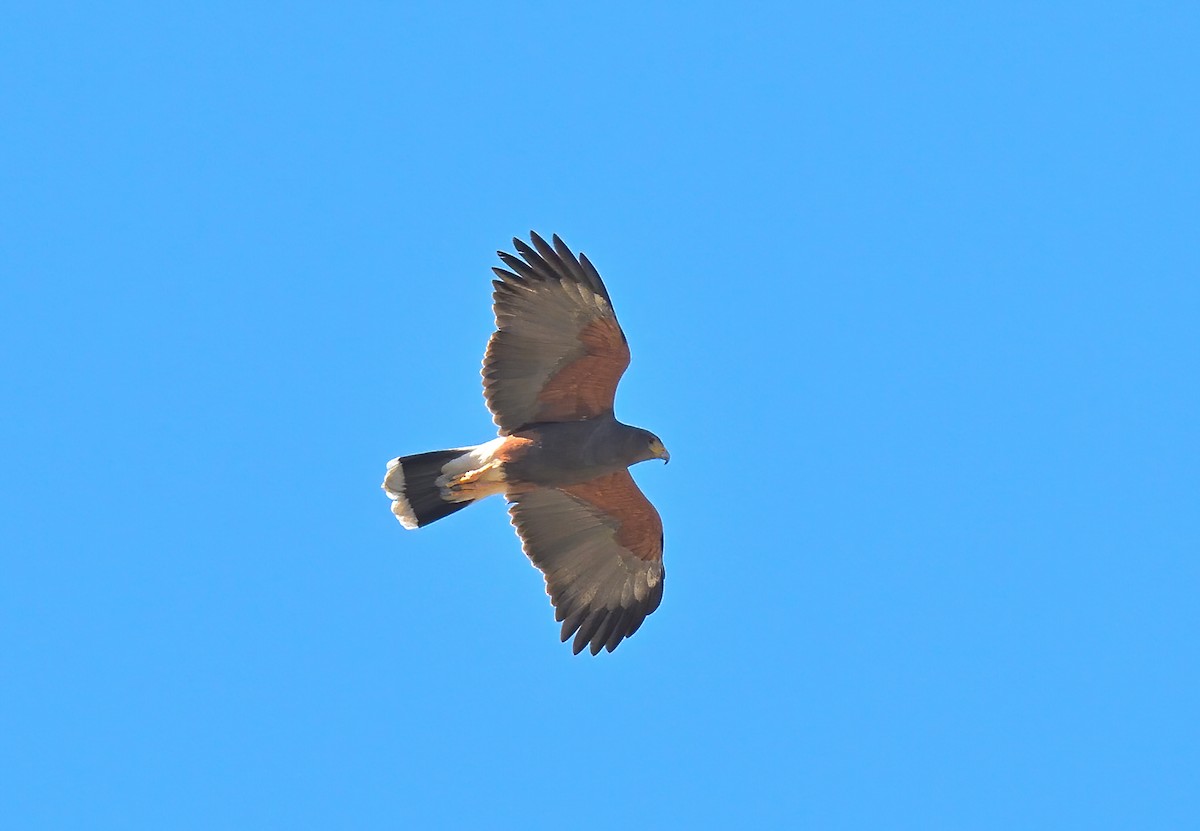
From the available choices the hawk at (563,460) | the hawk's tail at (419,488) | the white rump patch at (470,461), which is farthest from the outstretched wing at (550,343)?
the hawk's tail at (419,488)

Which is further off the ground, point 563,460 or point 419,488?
point 563,460

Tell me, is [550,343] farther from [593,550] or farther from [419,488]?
[593,550]

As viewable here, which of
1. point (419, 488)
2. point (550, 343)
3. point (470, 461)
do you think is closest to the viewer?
point (550, 343)

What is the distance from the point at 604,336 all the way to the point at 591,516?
1.90 m

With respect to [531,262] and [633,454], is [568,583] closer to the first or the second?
[633,454]

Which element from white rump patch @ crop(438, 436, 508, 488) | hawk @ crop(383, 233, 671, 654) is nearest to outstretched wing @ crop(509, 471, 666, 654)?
hawk @ crop(383, 233, 671, 654)

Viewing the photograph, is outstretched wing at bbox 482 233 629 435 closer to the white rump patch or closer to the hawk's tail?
the white rump patch

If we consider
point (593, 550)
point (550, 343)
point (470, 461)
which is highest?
point (550, 343)

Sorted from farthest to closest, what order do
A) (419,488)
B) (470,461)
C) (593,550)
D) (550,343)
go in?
(593,550) → (419,488) → (470,461) → (550,343)

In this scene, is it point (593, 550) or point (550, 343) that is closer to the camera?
point (550, 343)

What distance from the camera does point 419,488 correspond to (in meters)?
15.9

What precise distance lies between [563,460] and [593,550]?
1237mm

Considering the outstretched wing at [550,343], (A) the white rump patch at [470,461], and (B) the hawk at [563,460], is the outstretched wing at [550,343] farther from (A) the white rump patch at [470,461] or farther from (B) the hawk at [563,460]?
(A) the white rump patch at [470,461]

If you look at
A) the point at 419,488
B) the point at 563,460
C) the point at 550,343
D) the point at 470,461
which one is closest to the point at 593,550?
the point at 563,460
